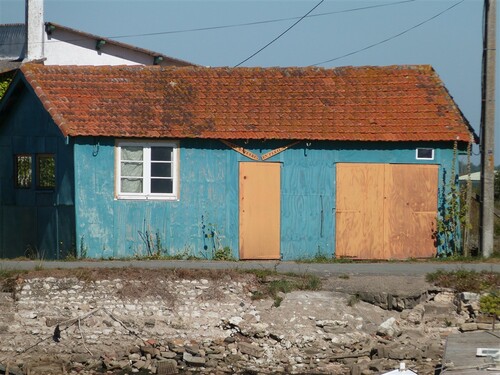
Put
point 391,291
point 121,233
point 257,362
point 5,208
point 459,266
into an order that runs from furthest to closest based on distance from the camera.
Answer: point 5,208
point 121,233
point 459,266
point 391,291
point 257,362

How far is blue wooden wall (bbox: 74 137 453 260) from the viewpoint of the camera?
23.2 meters

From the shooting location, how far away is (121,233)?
23.3 meters

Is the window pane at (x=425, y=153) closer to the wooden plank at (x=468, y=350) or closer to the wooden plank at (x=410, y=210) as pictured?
the wooden plank at (x=410, y=210)

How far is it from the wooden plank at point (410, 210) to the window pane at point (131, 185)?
5.86 metres

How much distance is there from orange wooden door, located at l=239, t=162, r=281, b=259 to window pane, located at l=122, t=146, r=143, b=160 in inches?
97.5

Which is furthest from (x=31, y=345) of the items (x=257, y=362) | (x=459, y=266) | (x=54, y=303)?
(x=459, y=266)

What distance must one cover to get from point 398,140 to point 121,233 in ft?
22.6

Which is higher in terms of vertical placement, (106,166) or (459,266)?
(106,166)

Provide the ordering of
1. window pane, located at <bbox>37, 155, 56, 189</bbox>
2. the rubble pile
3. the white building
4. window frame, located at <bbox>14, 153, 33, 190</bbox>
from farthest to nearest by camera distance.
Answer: the white building → window frame, located at <bbox>14, 153, 33, 190</bbox> → window pane, located at <bbox>37, 155, 56, 189</bbox> → the rubble pile

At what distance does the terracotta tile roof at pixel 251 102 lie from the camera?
2359cm

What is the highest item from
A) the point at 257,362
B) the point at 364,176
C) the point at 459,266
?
the point at 364,176

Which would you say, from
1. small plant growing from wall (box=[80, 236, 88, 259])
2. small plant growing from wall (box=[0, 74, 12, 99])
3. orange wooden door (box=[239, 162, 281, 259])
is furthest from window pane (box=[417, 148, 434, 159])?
small plant growing from wall (box=[0, 74, 12, 99])

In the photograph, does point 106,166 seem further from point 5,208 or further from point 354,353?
point 354,353

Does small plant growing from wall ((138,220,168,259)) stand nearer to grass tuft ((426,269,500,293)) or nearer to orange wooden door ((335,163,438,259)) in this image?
orange wooden door ((335,163,438,259))
